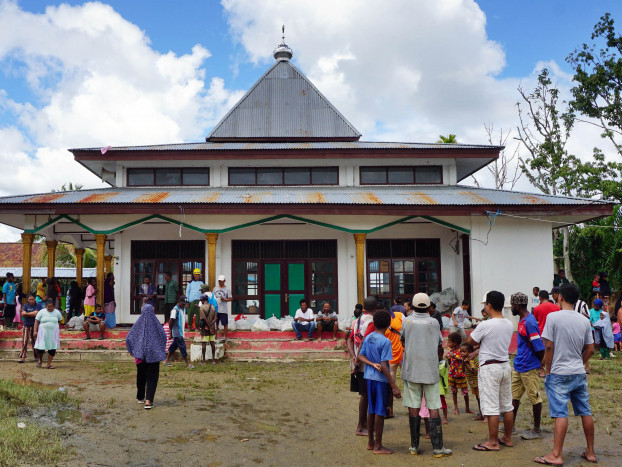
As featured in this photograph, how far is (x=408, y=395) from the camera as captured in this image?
5180mm

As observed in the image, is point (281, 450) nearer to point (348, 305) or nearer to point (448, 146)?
point (348, 305)

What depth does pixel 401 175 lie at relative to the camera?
1588 cm

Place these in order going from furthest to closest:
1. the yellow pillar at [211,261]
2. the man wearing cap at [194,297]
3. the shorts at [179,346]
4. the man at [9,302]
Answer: the man at [9,302], the yellow pillar at [211,261], the man wearing cap at [194,297], the shorts at [179,346]

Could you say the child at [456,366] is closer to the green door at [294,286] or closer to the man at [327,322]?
the man at [327,322]

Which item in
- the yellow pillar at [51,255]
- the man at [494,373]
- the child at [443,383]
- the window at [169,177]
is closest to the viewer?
the man at [494,373]

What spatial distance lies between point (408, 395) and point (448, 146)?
39.0ft

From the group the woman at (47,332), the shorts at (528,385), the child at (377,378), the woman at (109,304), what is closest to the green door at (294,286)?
the woman at (109,304)

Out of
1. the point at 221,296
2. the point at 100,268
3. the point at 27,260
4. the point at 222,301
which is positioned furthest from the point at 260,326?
the point at 27,260

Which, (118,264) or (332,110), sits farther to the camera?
(332,110)

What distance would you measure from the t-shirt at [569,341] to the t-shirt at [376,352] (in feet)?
5.04

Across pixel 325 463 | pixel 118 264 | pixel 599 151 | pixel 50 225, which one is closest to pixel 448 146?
pixel 599 151

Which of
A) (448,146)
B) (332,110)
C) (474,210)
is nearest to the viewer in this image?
(474,210)

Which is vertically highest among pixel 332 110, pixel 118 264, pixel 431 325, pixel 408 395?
pixel 332 110

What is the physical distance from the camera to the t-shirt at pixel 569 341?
4883mm
